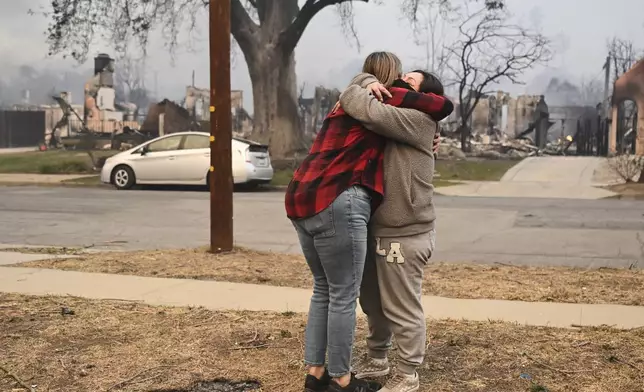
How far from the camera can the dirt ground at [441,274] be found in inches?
254

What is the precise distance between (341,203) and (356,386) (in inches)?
38.7

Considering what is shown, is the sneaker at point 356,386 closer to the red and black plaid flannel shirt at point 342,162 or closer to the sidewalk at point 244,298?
the red and black plaid flannel shirt at point 342,162

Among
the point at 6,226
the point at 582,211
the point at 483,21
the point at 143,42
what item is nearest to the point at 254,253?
the point at 6,226

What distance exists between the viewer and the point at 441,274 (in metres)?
7.39

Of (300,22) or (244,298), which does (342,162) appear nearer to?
(244,298)

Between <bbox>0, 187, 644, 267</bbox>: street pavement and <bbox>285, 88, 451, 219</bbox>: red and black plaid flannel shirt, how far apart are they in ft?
17.3

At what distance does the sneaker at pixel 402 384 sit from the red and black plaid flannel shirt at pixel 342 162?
876 millimetres

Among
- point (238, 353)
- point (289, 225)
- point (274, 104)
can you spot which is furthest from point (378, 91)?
point (274, 104)

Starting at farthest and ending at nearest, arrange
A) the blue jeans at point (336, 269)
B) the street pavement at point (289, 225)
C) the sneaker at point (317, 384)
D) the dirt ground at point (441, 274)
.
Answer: the street pavement at point (289, 225)
the dirt ground at point (441, 274)
the sneaker at point (317, 384)
the blue jeans at point (336, 269)

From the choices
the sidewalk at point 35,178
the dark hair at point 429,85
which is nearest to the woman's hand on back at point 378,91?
the dark hair at point 429,85

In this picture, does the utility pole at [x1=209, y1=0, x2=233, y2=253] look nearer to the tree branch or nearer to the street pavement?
the street pavement

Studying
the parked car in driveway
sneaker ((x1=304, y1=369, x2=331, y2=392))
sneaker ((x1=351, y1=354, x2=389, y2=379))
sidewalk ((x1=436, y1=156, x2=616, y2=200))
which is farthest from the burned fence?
sneaker ((x1=304, y1=369, x2=331, y2=392))

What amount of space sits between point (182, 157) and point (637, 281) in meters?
13.7

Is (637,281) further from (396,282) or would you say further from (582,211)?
(582,211)
